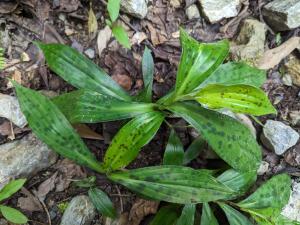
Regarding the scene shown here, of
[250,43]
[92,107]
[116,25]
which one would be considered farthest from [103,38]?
[250,43]

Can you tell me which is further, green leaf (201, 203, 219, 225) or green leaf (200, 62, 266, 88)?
green leaf (200, 62, 266, 88)

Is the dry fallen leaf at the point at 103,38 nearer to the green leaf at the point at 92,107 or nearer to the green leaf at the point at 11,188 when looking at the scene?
the green leaf at the point at 92,107

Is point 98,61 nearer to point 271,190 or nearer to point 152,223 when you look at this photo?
point 152,223

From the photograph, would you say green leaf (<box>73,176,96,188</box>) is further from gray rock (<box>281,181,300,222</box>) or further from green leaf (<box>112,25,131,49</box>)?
gray rock (<box>281,181,300,222</box>)

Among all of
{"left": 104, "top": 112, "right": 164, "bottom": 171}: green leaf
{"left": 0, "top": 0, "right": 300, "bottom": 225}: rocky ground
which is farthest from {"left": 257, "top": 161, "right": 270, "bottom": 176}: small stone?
{"left": 104, "top": 112, "right": 164, "bottom": 171}: green leaf

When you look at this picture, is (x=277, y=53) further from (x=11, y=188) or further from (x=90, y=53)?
(x=11, y=188)

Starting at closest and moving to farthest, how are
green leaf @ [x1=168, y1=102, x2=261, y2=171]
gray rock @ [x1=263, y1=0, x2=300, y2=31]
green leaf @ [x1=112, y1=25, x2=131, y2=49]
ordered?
green leaf @ [x1=168, y1=102, x2=261, y2=171] < green leaf @ [x1=112, y1=25, x2=131, y2=49] < gray rock @ [x1=263, y1=0, x2=300, y2=31]

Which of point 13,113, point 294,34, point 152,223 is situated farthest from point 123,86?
point 294,34
